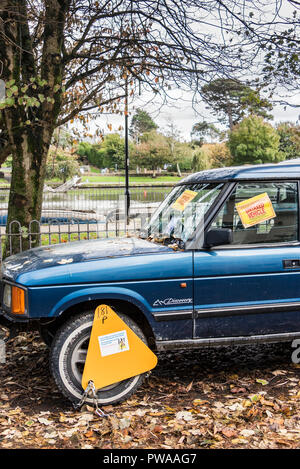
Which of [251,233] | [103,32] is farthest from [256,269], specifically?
[103,32]

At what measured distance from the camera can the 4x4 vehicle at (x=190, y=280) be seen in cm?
413

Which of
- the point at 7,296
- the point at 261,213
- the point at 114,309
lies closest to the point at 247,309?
the point at 261,213

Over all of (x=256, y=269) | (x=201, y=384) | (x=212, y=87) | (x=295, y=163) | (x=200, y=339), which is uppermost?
(x=212, y=87)

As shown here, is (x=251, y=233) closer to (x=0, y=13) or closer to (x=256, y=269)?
(x=256, y=269)

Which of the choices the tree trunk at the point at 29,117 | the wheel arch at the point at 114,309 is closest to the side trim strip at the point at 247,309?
the wheel arch at the point at 114,309

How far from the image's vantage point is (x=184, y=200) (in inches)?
196

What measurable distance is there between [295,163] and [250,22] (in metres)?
3.79

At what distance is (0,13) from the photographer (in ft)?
23.9

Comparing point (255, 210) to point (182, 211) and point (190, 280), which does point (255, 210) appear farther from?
point (190, 280)

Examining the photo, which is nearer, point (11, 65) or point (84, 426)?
point (84, 426)

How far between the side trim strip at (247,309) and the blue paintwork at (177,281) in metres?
0.01

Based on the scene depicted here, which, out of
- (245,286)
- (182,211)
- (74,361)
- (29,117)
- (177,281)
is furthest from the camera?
(29,117)

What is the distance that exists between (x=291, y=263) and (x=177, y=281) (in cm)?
113

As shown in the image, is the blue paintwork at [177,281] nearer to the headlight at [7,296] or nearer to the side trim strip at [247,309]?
the side trim strip at [247,309]
